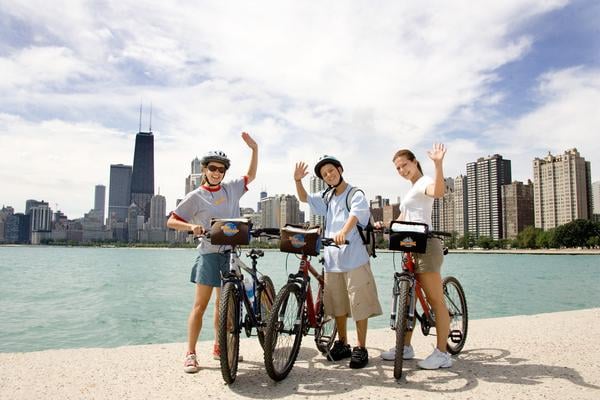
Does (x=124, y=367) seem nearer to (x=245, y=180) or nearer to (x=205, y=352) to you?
(x=205, y=352)

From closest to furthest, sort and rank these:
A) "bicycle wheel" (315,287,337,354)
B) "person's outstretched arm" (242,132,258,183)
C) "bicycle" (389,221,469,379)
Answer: "bicycle" (389,221,469,379) < "bicycle wheel" (315,287,337,354) < "person's outstretched arm" (242,132,258,183)

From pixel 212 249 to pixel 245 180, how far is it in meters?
0.95

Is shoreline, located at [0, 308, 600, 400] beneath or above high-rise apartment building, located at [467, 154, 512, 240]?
beneath

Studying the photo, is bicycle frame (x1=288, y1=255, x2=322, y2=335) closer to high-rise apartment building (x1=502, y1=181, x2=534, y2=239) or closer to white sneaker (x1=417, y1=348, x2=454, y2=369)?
white sneaker (x1=417, y1=348, x2=454, y2=369)

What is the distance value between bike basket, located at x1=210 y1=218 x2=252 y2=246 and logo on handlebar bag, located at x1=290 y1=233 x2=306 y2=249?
0.44 meters

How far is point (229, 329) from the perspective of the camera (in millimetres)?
4125

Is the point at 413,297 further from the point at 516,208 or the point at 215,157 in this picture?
the point at 516,208

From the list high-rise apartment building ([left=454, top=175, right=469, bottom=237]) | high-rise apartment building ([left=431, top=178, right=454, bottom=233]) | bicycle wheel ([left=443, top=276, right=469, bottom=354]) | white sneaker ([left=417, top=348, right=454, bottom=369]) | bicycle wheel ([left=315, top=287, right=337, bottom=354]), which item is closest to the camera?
white sneaker ([left=417, top=348, right=454, bottom=369])

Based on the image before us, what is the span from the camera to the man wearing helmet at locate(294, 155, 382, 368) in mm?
4664

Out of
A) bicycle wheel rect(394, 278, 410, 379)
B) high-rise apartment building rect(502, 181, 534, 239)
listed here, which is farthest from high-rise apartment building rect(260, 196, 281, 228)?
high-rise apartment building rect(502, 181, 534, 239)

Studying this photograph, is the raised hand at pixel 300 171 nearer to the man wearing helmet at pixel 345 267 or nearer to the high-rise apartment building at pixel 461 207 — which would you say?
the man wearing helmet at pixel 345 267

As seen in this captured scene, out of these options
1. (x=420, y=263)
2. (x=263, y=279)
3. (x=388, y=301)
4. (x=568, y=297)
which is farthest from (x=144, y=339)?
(x=568, y=297)

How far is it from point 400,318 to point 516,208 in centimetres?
16192

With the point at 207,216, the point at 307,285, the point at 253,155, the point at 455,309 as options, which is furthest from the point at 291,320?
the point at 455,309
